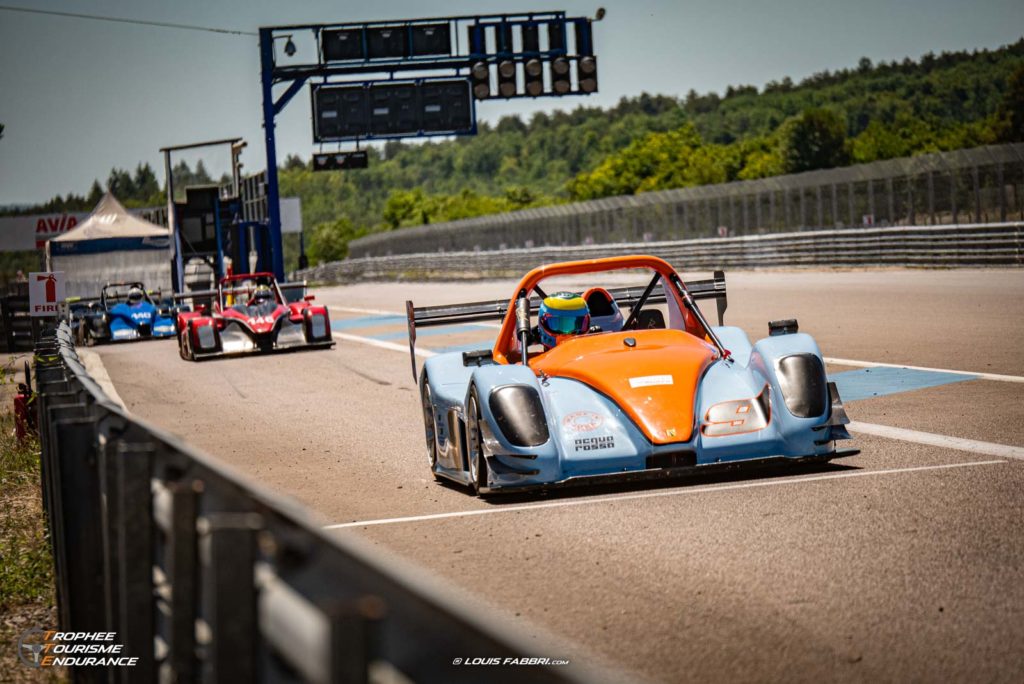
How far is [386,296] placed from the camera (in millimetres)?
43969

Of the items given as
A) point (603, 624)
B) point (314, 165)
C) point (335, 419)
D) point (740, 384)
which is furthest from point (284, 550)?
point (314, 165)

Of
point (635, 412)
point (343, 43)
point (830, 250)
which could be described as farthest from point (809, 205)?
point (635, 412)

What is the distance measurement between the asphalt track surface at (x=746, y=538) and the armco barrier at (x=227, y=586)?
0.13 metres

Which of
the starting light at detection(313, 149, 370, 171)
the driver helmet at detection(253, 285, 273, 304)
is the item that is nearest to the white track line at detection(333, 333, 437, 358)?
the driver helmet at detection(253, 285, 273, 304)

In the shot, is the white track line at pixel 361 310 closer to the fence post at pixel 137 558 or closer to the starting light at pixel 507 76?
the starting light at pixel 507 76

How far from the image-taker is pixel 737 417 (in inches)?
309

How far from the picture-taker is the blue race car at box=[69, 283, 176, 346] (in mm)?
28453

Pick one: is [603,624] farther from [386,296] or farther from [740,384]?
[386,296]

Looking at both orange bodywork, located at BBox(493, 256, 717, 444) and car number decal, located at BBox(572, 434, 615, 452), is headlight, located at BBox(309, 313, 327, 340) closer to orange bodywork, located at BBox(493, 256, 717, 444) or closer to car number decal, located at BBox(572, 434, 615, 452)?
orange bodywork, located at BBox(493, 256, 717, 444)

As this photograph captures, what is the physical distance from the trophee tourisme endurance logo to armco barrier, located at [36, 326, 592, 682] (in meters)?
0.04

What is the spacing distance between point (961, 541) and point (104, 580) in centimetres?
369

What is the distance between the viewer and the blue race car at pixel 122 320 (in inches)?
1120

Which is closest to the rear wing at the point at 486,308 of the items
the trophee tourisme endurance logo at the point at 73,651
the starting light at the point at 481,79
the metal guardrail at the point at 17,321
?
the trophee tourisme endurance logo at the point at 73,651

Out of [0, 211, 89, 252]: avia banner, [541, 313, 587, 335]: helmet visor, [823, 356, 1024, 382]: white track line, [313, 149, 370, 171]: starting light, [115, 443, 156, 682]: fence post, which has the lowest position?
[823, 356, 1024, 382]: white track line
